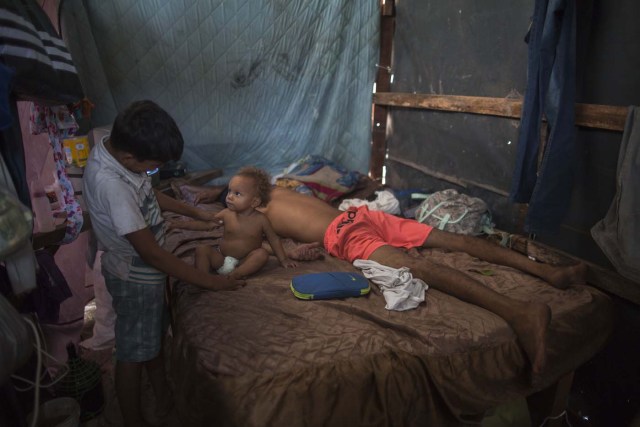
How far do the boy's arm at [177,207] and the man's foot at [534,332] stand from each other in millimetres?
1787

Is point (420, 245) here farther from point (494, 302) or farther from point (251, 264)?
point (251, 264)

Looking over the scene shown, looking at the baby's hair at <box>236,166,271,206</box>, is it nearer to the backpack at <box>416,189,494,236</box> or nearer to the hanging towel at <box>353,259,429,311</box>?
the hanging towel at <box>353,259,429,311</box>

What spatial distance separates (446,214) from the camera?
113 inches

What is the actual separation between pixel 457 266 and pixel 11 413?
7.10 feet

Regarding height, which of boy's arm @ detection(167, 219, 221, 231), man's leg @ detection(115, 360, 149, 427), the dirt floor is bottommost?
the dirt floor

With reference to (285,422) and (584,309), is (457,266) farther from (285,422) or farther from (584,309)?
(285,422)

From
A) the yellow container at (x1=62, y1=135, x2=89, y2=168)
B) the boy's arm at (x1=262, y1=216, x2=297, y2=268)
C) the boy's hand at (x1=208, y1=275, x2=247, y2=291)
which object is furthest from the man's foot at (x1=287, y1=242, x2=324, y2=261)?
the yellow container at (x1=62, y1=135, x2=89, y2=168)

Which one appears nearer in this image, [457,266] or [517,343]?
[517,343]

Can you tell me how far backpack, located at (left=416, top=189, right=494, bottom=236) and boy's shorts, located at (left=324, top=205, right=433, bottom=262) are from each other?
278mm

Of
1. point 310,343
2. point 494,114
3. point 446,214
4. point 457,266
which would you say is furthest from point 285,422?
point 494,114

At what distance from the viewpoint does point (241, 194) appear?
7.99 feet

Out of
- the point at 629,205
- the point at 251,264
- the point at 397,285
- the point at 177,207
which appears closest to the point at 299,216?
the point at 251,264

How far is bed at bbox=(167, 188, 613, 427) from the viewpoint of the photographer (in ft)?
4.59

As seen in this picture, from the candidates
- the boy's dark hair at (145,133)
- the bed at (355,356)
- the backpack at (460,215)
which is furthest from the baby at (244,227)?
the backpack at (460,215)
